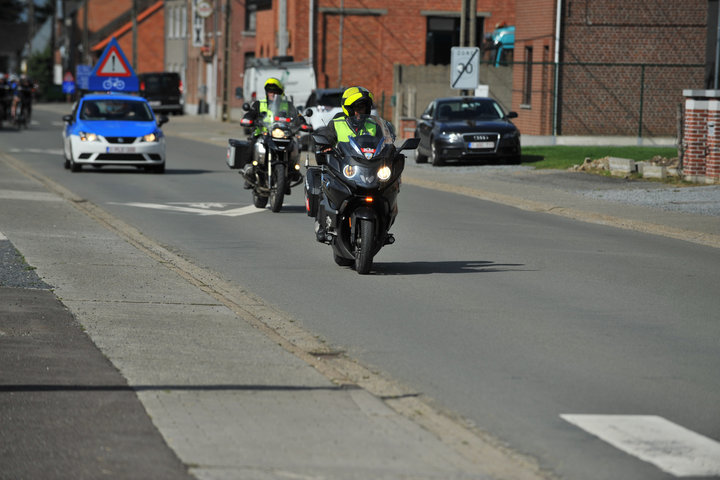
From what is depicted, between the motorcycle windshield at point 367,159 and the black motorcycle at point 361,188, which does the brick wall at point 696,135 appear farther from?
the motorcycle windshield at point 367,159

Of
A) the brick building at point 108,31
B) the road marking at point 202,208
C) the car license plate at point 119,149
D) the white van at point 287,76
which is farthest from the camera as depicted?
the brick building at point 108,31

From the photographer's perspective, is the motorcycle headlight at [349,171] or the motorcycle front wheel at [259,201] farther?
the motorcycle front wheel at [259,201]

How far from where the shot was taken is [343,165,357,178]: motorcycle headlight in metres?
12.5

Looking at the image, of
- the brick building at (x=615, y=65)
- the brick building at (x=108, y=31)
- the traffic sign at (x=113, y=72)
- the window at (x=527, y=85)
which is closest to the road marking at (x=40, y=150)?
the traffic sign at (x=113, y=72)

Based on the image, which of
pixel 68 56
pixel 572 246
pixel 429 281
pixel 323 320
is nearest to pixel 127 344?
pixel 323 320

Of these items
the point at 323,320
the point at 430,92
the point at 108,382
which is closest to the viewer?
the point at 108,382

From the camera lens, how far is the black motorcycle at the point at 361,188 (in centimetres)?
1244

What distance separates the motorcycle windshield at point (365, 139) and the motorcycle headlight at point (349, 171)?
88 millimetres

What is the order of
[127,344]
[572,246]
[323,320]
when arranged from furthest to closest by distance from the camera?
[572,246], [323,320], [127,344]

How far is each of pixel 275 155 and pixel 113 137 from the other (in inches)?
341

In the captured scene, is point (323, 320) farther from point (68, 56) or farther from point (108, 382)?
point (68, 56)

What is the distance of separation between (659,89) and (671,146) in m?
2.72

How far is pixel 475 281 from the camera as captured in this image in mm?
12305

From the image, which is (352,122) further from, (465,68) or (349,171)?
(465,68)
